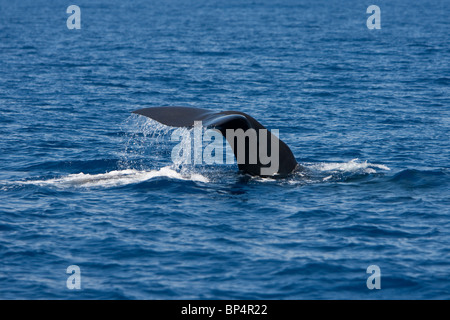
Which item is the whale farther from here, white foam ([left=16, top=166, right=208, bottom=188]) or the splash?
white foam ([left=16, top=166, right=208, bottom=188])

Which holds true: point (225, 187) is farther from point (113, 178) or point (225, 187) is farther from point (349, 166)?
point (349, 166)

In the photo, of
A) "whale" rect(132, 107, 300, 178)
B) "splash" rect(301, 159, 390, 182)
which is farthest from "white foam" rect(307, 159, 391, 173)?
"whale" rect(132, 107, 300, 178)

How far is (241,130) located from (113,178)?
143 inches

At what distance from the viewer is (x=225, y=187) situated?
1611 cm

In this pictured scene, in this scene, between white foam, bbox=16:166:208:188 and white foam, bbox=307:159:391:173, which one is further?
white foam, bbox=307:159:391:173

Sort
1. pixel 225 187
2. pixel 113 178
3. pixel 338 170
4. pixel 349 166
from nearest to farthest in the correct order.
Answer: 1. pixel 225 187
2. pixel 113 178
3. pixel 338 170
4. pixel 349 166

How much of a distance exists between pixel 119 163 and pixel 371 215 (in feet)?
23.9

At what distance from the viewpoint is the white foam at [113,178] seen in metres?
16.5

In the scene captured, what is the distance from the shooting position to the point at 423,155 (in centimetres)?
1978

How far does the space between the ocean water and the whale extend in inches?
15.0

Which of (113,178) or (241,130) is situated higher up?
(241,130)

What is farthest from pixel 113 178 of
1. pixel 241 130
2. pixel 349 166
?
pixel 349 166

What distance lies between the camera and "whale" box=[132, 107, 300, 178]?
48.1ft
